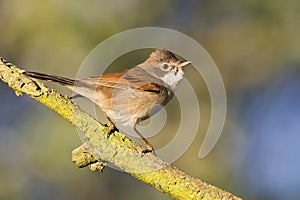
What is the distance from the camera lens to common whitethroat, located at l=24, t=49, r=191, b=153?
12.3ft

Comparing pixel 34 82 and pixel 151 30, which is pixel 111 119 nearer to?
pixel 34 82

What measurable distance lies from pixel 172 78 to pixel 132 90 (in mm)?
404

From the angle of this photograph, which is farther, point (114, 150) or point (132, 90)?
point (132, 90)

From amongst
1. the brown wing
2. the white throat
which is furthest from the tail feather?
the white throat

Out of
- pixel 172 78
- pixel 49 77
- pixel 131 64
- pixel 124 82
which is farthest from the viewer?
pixel 131 64

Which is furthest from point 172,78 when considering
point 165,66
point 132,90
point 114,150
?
point 114,150

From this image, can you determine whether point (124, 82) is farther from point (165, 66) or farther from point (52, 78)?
point (52, 78)

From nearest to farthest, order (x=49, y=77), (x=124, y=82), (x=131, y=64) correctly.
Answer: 1. (x=49, y=77)
2. (x=124, y=82)
3. (x=131, y=64)

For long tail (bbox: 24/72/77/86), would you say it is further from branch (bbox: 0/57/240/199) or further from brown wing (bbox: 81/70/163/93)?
brown wing (bbox: 81/70/163/93)

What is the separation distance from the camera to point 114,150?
3.14 m

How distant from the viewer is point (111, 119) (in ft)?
12.4

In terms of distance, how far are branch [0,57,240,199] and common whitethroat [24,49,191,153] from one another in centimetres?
39

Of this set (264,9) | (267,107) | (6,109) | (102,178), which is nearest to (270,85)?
(267,107)

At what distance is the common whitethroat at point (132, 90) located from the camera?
3.73 metres
